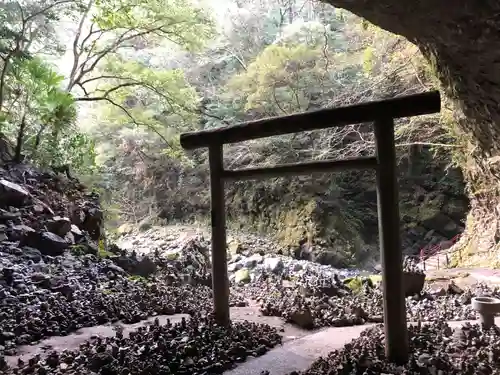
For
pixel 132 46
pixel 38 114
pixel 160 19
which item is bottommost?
pixel 38 114

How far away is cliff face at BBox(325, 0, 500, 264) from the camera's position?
8.38 ft

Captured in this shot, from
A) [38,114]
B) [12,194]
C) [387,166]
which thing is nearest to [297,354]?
[387,166]

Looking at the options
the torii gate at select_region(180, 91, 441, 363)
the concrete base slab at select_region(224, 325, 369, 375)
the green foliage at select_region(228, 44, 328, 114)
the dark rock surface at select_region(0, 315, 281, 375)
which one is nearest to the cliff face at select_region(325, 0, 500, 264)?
the torii gate at select_region(180, 91, 441, 363)

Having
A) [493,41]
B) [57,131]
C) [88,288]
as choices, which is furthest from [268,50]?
[493,41]

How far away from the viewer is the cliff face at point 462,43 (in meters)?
2.55

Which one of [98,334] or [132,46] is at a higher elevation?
[132,46]

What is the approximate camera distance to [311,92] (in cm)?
1216

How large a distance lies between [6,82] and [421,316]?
24.9 feet

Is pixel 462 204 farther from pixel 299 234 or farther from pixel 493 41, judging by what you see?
pixel 493 41

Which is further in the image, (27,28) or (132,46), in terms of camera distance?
(132,46)

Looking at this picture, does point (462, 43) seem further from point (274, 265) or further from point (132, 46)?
point (132, 46)

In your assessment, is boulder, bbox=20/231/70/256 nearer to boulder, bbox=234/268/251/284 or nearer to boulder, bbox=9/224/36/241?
boulder, bbox=9/224/36/241

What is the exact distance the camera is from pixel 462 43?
293 cm

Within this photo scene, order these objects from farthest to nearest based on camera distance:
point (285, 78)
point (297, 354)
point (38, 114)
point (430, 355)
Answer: point (285, 78)
point (38, 114)
point (297, 354)
point (430, 355)
